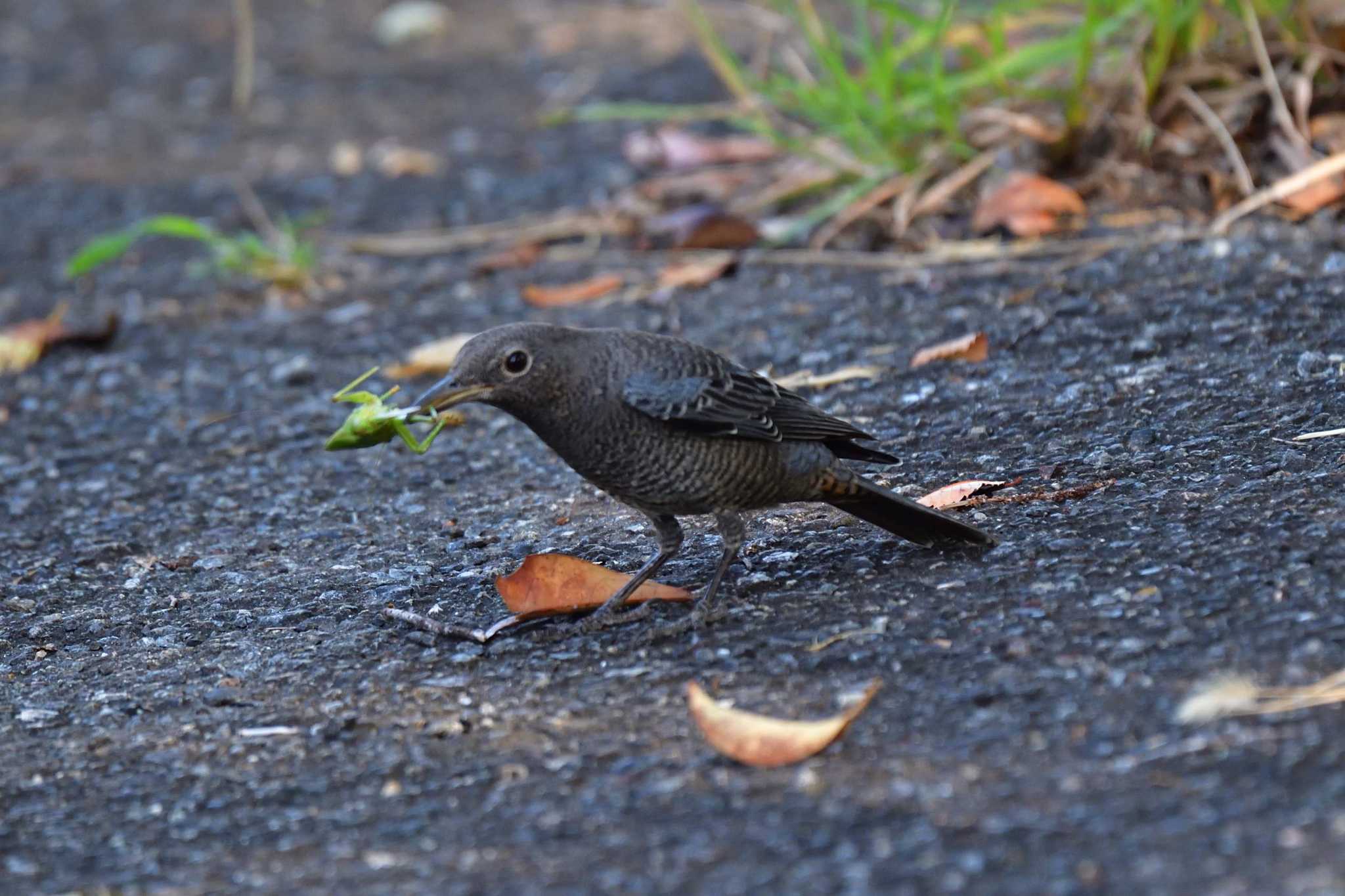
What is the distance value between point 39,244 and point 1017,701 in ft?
22.6

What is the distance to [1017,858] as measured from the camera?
2434mm

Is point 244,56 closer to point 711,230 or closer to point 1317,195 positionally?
point 711,230

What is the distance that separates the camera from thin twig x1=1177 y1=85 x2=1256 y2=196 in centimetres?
573

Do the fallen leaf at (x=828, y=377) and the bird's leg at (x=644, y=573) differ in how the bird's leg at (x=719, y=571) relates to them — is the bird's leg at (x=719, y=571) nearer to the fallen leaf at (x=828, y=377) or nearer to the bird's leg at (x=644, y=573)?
the bird's leg at (x=644, y=573)

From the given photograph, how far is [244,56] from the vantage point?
24.0 ft

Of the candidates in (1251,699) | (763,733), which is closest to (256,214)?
(763,733)

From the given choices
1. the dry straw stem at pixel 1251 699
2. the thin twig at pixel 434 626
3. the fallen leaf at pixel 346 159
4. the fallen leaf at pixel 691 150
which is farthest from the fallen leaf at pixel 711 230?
the dry straw stem at pixel 1251 699

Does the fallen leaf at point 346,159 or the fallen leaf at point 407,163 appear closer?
the fallen leaf at point 407,163

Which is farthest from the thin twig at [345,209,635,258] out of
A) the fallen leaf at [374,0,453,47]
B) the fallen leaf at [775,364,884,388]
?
the fallen leaf at [374,0,453,47]

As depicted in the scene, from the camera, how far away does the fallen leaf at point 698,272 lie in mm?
6449

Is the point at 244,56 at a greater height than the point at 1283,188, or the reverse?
the point at 244,56

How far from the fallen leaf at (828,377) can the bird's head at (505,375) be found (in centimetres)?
157

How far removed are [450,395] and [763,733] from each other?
127 cm

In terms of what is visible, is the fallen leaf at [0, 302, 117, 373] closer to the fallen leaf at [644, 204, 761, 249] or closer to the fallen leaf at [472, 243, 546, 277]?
the fallen leaf at [472, 243, 546, 277]
